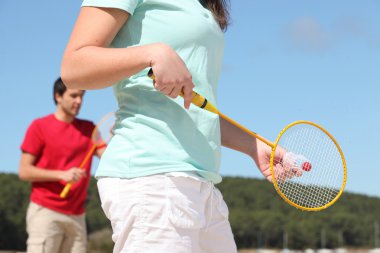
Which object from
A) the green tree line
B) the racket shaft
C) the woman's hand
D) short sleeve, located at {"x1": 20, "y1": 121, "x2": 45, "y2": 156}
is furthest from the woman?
the green tree line

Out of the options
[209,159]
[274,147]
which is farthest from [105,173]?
[274,147]

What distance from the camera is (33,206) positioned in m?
5.63

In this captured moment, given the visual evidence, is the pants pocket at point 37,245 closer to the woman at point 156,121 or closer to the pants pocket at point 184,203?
the woman at point 156,121

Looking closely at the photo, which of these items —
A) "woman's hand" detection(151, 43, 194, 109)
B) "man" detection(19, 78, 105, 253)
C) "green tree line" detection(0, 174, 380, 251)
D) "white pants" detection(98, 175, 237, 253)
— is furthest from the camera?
"green tree line" detection(0, 174, 380, 251)

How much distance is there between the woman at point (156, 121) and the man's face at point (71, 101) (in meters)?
3.96

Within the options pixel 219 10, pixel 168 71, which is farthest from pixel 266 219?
pixel 168 71

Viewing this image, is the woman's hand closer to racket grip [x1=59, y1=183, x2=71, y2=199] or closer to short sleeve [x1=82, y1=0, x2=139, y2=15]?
short sleeve [x1=82, y1=0, x2=139, y2=15]

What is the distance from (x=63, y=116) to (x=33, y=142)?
40cm

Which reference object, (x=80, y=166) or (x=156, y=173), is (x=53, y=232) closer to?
(x=80, y=166)

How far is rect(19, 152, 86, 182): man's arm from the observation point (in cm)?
551

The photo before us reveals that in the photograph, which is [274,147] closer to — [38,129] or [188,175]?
[188,175]

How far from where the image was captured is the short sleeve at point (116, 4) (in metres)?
1.86

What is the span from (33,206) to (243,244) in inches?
691

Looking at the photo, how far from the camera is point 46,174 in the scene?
551cm
